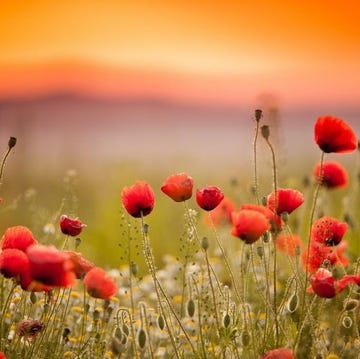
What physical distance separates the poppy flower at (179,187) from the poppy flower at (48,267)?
26.8 inches

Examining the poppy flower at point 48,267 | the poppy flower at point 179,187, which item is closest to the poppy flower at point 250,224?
the poppy flower at point 179,187

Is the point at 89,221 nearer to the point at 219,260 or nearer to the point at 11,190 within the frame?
the point at 11,190

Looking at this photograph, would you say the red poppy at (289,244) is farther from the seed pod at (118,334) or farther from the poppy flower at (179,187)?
the seed pod at (118,334)

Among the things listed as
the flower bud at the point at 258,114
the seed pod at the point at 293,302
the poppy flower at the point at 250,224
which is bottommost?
the seed pod at the point at 293,302

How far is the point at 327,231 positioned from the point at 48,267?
119 cm

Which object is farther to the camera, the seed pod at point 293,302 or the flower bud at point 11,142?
the seed pod at point 293,302

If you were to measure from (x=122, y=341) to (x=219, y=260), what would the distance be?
2.51 metres

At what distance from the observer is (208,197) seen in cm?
287

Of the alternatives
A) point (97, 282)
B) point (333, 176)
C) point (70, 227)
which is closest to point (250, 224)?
point (97, 282)

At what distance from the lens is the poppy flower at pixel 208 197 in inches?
113

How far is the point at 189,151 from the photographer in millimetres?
10156

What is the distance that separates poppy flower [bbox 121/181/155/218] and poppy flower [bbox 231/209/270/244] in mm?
355

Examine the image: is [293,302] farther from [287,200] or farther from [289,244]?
[289,244]

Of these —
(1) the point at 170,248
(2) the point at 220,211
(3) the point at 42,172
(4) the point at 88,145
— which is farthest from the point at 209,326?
(3) the point at 42,172
